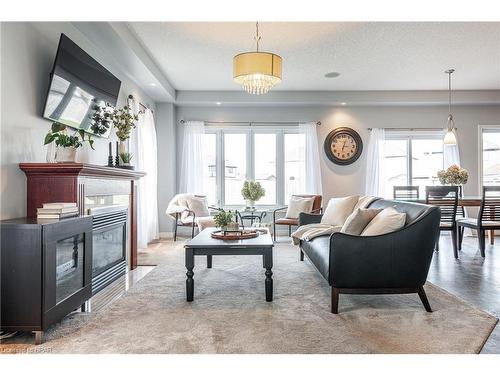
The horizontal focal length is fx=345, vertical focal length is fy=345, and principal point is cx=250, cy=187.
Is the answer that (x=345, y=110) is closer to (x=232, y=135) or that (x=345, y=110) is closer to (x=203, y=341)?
(x=232, y=135)

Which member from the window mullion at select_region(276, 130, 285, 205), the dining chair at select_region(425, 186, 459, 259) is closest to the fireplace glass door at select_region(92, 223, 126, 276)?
the window mullion at select_region(276, 130, 285, 205)

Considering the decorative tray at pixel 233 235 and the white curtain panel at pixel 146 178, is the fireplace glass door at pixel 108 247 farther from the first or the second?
the white curtain panel at pixel 146 178

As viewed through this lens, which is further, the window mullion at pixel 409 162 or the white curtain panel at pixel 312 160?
the window mullion at pixel 409 162

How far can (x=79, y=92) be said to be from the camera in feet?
10.7

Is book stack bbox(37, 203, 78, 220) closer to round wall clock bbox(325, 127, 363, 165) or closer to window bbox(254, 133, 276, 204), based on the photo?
window bbox(254, 133, 276, 204)

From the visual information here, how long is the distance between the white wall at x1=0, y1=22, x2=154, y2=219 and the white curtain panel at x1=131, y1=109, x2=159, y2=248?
2.17 m

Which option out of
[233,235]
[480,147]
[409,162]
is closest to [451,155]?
[480,147]

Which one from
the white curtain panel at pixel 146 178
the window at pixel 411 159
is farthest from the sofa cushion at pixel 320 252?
the window at pixel 411 159

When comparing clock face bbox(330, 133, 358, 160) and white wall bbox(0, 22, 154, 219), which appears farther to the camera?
clock face bbox(330, 133, 358, 160)

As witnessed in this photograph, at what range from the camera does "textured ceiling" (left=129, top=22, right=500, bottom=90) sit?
380 centimetres

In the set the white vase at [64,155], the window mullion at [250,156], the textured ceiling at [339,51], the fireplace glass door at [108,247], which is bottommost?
the fireplace glass door at [108,247]

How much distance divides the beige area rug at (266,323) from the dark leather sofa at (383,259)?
0.21 meters

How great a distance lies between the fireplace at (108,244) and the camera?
311 cm
